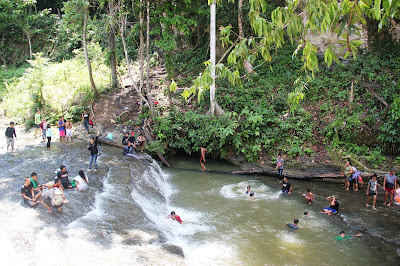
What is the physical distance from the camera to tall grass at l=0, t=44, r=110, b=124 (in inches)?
793

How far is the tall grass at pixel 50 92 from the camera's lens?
2014 cm

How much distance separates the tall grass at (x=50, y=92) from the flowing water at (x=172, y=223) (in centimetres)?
627

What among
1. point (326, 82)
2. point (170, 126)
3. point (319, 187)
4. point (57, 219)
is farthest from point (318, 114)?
point (57, 219)

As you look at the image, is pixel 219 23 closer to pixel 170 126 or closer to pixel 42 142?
pixel 170 126

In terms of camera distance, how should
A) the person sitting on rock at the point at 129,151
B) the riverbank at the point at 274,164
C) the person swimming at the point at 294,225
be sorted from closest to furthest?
the person swimming at the point at 294,225 < the riverbank at the point at 274,164 < the person sitting on rock at the point at 129,151

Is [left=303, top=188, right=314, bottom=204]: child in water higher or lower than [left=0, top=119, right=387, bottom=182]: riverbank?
lower

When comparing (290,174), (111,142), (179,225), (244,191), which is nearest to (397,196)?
(290,174)

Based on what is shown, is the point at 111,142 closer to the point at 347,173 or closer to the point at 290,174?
the point at 290,174

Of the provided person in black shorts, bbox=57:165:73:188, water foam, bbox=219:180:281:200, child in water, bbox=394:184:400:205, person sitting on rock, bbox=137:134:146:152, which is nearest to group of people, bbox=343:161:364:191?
child in water, bbox=394:184:400:205

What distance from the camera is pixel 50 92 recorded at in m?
21.4

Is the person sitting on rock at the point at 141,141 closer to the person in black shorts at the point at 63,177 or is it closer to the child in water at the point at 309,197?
the person in black shorts at the point at 63,177

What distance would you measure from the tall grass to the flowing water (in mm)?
6271

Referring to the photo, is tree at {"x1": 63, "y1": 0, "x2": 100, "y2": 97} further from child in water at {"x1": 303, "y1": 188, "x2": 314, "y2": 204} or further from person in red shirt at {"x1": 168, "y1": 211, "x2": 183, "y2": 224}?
child in water at {"x1": 303, "y1": 188, "x2": 314, "y2": 204}

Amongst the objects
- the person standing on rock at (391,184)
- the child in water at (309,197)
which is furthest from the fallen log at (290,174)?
the child in water at (309,197)
